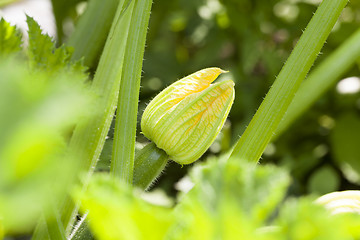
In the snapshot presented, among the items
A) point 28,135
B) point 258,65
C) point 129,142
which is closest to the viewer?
point 28,135

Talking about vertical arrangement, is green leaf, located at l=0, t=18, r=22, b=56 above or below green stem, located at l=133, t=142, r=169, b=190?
above

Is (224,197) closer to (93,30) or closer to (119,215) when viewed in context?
(119,215)

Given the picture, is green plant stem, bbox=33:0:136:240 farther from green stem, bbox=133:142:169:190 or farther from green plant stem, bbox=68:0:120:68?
green plant stem, bbox=68:0:120:68

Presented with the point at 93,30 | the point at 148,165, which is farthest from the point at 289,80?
the point at 93,30

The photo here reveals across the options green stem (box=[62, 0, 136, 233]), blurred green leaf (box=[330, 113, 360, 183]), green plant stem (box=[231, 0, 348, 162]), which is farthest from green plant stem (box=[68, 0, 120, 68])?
blurred green leaf (box=[330, 113, 360, 183])

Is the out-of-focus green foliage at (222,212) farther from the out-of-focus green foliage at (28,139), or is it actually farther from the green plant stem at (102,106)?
the green plant stem at (102,106)

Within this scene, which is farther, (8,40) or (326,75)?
(326,75)
